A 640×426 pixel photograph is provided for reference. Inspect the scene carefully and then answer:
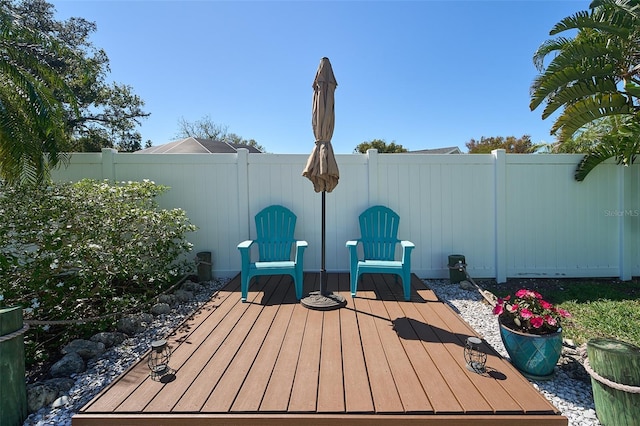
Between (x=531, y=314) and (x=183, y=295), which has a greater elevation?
(x=531, y=314)

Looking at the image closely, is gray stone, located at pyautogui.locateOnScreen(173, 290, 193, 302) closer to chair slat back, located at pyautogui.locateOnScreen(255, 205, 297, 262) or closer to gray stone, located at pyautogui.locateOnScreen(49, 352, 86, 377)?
chair slat back, located at pyautogui.locateOnScreen(255, 205, 297, 262)

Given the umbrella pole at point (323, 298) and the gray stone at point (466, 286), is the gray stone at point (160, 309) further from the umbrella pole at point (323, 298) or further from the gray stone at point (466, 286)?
the gray stone at point (466, 286)

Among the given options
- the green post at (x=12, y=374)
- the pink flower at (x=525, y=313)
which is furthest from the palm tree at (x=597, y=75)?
the green post at (x=12, y=374)

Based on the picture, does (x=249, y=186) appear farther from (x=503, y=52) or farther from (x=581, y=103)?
(x=503, y=52)

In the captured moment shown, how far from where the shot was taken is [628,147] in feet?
11.3

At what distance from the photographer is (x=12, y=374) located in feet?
5.10

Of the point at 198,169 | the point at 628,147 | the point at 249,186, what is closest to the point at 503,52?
the point at 628,147

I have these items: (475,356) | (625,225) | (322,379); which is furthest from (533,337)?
(625,225)

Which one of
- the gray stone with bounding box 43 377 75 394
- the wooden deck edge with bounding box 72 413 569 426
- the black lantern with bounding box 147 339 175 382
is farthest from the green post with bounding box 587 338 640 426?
the gray stone with bounding box 43 377 75 394

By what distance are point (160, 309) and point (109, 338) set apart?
0.61 meters

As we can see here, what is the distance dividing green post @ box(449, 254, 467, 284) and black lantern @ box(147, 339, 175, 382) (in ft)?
11.1

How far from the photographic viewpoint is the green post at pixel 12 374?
59.7 inches

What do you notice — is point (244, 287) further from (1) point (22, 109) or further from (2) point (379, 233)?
(1) point (22, 109)

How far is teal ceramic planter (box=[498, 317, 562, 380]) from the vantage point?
73.7 inches
